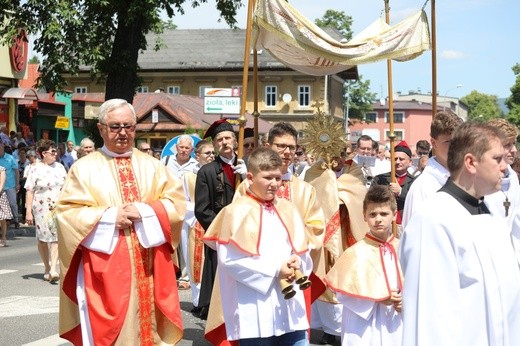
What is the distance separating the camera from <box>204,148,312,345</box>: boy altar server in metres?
5.83

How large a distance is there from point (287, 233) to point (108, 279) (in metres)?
1.17

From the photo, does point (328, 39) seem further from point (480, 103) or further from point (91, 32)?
point (480, 103)

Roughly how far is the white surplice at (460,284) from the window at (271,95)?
64.7 meters

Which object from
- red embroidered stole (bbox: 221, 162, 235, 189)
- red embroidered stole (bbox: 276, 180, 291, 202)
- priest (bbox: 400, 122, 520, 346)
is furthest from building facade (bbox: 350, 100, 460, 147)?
priest (bbox: 400, 122, 520, 346)

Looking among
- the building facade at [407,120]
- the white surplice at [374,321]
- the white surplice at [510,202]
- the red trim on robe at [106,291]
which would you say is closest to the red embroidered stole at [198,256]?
the white surplice at [374,321]

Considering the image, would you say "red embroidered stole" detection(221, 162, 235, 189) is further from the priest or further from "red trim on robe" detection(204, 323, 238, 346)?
the priest

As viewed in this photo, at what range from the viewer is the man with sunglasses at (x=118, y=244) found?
6.05m

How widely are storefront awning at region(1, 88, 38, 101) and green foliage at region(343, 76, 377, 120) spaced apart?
5068 cm

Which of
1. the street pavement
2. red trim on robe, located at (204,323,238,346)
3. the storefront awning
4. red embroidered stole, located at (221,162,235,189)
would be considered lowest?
the street pavement

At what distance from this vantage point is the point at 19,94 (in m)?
32.2

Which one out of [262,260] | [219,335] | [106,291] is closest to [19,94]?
[219,335]

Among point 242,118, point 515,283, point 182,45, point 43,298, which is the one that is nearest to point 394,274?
point 242,118

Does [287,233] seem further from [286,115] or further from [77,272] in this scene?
[286,115]

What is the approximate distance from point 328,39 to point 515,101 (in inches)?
3136
